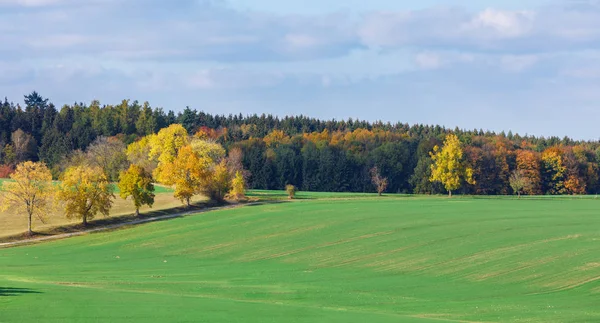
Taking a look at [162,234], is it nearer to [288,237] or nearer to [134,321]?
[288,237]

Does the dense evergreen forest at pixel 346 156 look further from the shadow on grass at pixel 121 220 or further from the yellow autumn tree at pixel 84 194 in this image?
the yellow autumn tree at pixel 84 194

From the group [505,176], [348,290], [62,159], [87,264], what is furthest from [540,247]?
[62,159]

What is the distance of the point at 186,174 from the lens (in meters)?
103

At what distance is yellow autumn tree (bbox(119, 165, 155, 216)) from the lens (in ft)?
297

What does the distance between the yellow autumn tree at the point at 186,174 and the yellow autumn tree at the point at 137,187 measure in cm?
754

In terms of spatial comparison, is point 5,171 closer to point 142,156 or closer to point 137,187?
point 142,156

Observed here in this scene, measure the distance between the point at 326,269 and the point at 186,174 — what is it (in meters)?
56.0

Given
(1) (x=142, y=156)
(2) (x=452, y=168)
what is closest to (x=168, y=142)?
(1) (x=142, y=156)

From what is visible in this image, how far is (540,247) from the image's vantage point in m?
51.2

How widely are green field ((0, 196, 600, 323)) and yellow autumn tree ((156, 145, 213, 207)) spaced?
1600cm

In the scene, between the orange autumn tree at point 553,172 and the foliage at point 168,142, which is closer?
the foliage at point 168,142

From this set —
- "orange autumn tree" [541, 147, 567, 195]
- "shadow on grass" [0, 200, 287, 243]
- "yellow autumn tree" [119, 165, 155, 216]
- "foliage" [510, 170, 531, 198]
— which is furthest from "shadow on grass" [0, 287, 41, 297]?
"orange autumn tree" [541, 147, 567, 195]

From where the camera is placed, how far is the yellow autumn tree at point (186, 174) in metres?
99.9

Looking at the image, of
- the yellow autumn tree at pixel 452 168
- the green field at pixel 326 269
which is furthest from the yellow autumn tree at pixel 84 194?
the yellow autumn tree at pixel 452 168
